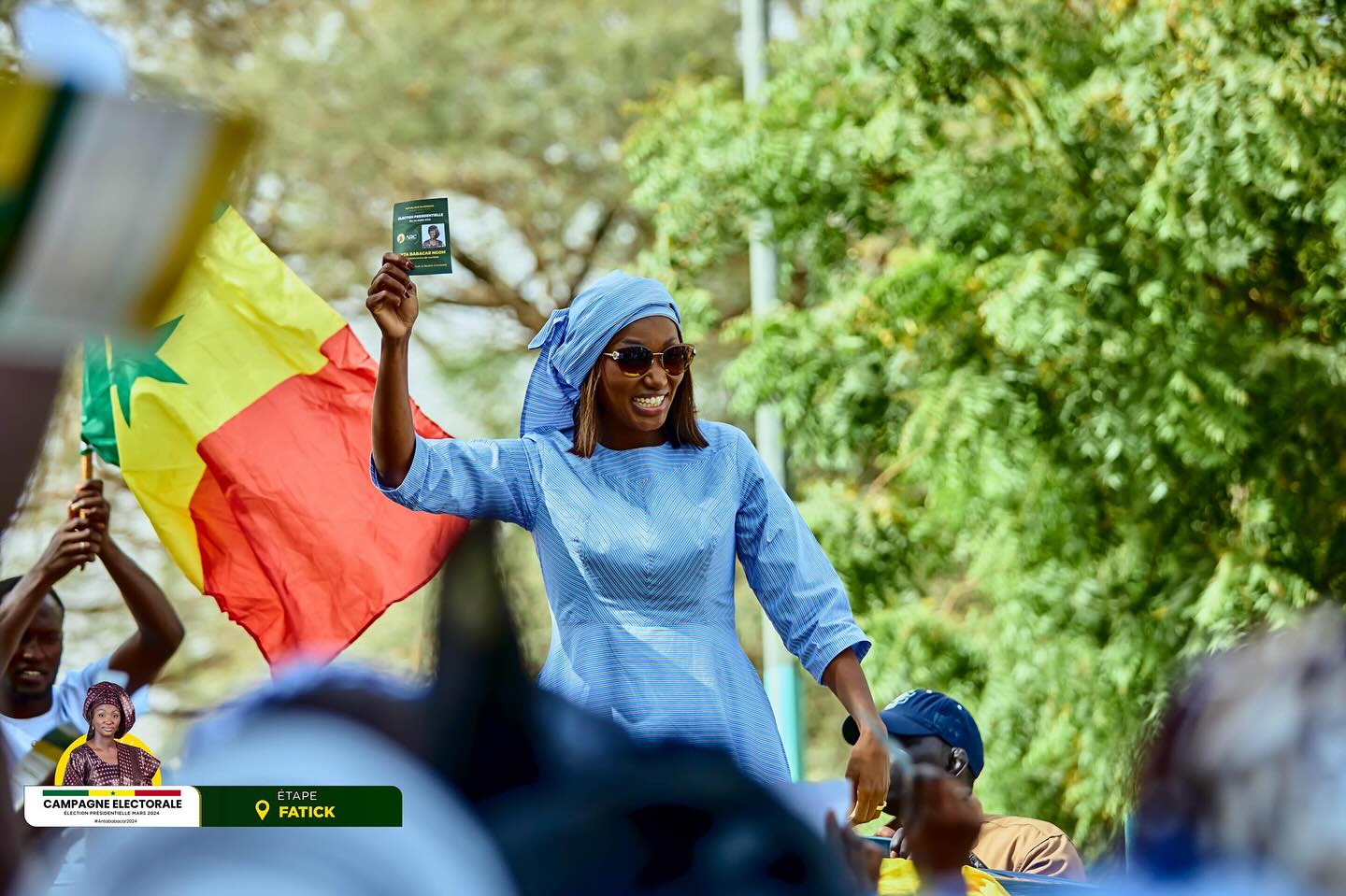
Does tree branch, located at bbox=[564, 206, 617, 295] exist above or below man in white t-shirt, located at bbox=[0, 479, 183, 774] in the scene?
above

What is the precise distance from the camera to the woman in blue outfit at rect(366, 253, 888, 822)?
86.0 inches

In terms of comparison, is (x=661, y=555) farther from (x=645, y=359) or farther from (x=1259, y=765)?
(x=1259, y=765)

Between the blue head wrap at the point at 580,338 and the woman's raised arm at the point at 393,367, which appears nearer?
the woman's raised arm at the point at 393,367

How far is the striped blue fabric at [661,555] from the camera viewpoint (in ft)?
7.14

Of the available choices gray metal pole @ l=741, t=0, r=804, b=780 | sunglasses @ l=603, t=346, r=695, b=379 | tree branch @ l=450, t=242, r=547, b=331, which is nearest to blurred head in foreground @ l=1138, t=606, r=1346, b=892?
sunglasses @ l=603, t=346, r=695, b=379

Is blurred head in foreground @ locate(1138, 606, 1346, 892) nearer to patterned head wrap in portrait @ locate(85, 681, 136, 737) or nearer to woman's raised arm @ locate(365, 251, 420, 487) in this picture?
patterned head wrap in portrait @ locate(85, 681, 136, 737)

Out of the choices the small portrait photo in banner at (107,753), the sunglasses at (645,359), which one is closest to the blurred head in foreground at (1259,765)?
the small portrait photo in banner at (107,753)

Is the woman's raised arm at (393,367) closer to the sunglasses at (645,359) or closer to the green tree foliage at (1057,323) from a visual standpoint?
the sunglasses at (645,359)

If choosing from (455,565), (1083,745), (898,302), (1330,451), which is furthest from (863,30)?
(455,565)

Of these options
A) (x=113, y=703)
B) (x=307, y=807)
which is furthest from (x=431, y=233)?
(x=307, y=807)

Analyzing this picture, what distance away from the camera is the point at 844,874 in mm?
1167

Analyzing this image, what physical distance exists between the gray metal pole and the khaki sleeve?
10.6 ft

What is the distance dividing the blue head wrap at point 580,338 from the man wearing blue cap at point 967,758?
2.84 ft

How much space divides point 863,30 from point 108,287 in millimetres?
6321
